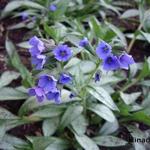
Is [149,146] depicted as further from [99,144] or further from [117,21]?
[117,21]

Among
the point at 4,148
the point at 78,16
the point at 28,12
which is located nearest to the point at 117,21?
the point at 78,16

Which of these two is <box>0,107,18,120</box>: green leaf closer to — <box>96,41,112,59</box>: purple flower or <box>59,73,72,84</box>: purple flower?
<box>59,73,72,84</box>: purple flower

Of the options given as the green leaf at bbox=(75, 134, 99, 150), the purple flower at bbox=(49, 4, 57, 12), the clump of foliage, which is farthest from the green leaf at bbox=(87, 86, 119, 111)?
the purple flower at bbox=(49, 4, 57, 12)

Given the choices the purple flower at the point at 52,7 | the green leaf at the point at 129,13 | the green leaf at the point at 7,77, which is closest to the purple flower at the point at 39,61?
the green leaf at the point at 7,77

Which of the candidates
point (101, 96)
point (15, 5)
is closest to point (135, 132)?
point (101, 96)

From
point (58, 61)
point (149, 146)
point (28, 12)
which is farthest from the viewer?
point (28, 12)

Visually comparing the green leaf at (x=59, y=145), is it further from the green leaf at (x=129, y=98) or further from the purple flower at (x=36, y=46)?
the purple flower at (x=36, y=46)

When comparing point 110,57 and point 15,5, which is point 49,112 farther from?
point 15,5
